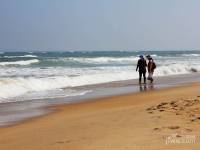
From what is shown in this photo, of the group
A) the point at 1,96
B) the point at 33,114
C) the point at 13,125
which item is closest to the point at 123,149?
the point at 13,125

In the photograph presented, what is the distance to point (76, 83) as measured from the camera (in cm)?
2156

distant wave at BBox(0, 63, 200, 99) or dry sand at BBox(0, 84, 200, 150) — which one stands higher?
dry sand at BBox(0, 84, 200, 150)

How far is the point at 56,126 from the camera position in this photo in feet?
→ 26.5

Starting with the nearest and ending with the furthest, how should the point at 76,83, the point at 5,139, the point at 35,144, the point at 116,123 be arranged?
the point at 35,144 → the point at 5,139 → the point at 116,123 → the point at 76,83

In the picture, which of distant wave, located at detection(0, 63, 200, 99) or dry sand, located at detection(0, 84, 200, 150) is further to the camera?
distant wave, located at detection(0, 63, 200, 99)

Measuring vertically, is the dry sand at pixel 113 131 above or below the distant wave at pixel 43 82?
above

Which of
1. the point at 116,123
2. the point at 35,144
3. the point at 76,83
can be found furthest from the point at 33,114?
the point at 76,83

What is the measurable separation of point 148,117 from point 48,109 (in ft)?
14.0

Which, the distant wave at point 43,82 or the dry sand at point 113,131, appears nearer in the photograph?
the dry sand at point 113,131

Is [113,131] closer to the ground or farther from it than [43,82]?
farther from it

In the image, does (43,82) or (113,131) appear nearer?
(113,131)

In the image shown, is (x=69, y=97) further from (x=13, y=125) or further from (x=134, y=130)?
(x=134, y=130)

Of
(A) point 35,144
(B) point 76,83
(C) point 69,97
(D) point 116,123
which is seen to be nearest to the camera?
(A) point 35,144

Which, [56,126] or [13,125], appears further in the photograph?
[13,125]
